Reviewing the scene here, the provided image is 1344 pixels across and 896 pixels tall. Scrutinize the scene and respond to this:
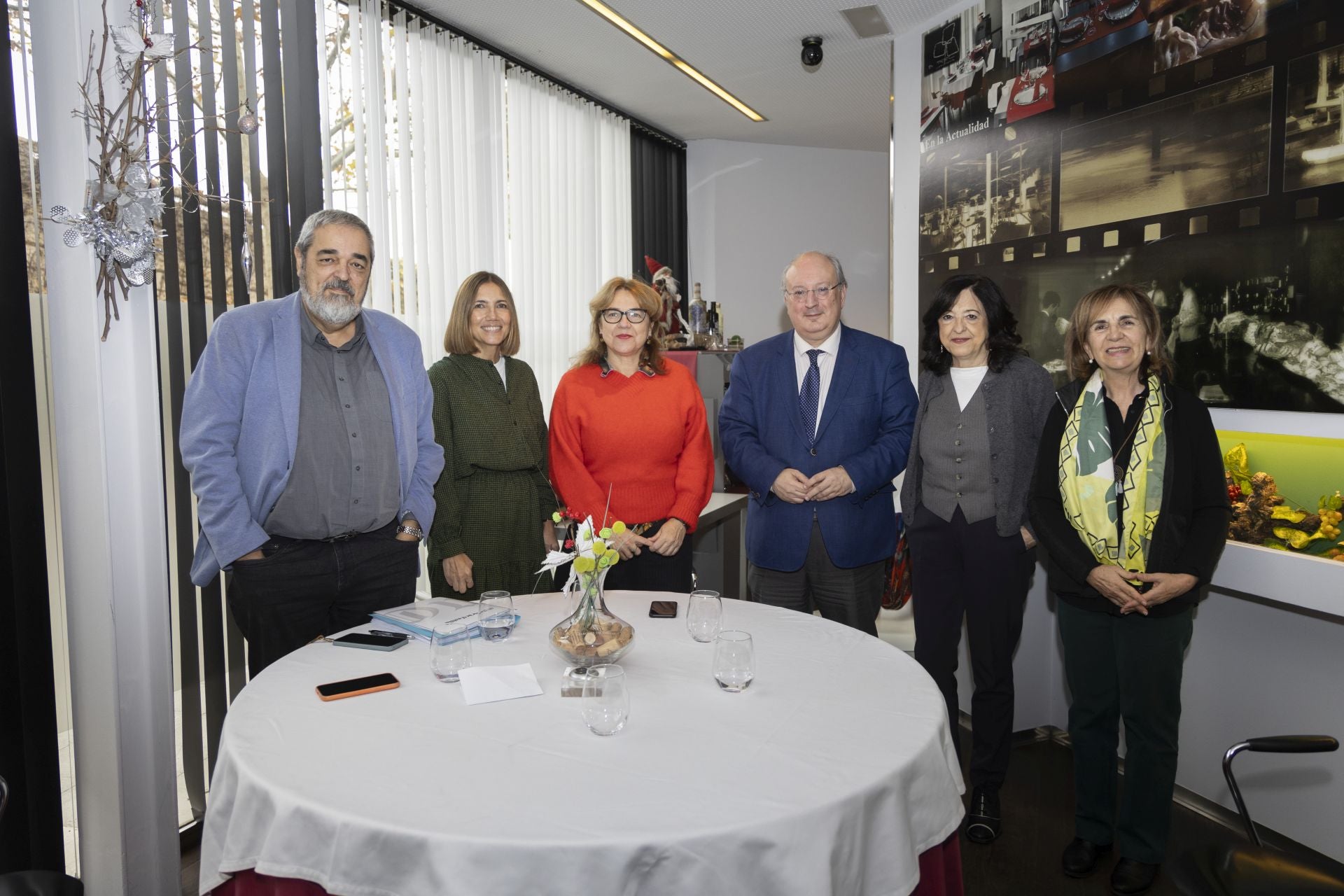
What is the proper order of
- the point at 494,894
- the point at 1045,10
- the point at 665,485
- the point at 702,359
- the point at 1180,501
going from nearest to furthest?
the point at 494,894 < the point at 1180,501 < the point at 665,485 < the point at 1045,10 < the point at 702,359

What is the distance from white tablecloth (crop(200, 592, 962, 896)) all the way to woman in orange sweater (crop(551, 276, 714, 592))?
1.03 meters

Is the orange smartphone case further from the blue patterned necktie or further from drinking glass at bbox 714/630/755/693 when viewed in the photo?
the blue patterned necktie

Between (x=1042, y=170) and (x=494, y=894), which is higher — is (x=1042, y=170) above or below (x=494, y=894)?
above

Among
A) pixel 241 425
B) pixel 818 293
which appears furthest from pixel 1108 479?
pixel 241 425

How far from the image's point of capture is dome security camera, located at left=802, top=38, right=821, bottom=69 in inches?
176

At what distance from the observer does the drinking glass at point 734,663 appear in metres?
1.62

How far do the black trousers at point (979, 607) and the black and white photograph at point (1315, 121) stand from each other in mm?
1325

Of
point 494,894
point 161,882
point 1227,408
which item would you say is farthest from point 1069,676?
point 161,882

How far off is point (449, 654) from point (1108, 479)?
1755mm

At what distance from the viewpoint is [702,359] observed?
501 cm

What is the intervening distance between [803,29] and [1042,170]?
58.4 inches

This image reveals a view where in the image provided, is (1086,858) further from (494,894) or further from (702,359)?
(702,359)

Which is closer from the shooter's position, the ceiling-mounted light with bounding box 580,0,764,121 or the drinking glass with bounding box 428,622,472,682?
the drinking glass with bounding box 428,622,472,682

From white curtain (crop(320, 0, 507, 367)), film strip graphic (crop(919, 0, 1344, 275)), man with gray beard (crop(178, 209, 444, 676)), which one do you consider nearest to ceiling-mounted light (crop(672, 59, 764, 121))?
white curtain (crop(320, 0, 507, 367))
